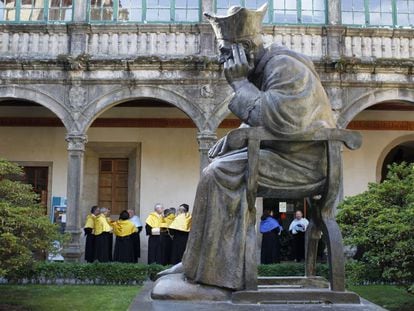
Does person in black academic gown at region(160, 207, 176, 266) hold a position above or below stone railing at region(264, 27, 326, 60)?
below

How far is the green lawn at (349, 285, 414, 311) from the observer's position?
30.3 ft

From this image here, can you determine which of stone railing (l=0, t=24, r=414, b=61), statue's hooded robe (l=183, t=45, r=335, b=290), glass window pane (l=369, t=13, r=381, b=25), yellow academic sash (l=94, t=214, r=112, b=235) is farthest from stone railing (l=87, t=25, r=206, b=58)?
Answer: statue's hooded robe (l=183, t=45, r=335, b=290)

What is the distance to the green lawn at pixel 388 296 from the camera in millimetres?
9220

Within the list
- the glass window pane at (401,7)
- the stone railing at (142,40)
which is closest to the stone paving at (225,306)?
the stone railing at (142,40)

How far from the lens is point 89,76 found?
13781mm

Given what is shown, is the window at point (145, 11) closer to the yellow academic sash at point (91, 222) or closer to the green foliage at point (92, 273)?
the yellow academic sash at point (91, 222)

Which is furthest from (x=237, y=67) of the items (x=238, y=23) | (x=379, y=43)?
(x=379, y=43)

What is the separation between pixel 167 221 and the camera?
13.2 m

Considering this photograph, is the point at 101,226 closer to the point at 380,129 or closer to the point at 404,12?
the point at 380,129

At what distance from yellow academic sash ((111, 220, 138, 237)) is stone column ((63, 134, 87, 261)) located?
0.88m

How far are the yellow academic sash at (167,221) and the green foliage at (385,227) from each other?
16.4 ft

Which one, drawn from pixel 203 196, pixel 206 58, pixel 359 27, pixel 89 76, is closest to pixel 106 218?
pixel 89 76

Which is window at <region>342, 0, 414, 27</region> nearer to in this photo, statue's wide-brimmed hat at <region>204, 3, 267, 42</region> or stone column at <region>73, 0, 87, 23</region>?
stone column at <region>73, 0, 87, 23</region>

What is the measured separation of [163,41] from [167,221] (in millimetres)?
4545
